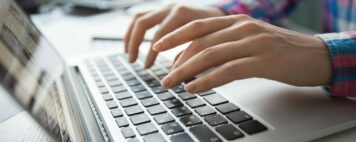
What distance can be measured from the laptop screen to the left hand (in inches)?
4.6

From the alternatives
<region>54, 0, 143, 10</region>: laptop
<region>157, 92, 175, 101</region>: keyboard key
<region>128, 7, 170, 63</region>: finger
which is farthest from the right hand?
<region>54, 0, 143, 10</region>: laptop

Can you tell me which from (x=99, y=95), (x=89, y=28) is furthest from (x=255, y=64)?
(x=89, y=28)

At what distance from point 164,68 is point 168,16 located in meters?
0.08

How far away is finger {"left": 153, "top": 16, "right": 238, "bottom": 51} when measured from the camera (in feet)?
1.40

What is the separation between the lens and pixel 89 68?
0.57 meters

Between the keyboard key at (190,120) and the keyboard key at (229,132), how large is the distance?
0.08 feet

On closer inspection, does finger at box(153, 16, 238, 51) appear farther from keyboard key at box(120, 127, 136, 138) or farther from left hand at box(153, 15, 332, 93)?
keyboard key at box(120, 127, 136, 138)

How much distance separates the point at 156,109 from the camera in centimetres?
40

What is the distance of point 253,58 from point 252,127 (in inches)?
2.8

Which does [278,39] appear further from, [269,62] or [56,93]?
[56,93]

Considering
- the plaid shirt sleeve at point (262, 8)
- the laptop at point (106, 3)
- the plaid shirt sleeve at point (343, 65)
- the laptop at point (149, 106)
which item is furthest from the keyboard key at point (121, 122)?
Result: the laptop at point (106, 3)

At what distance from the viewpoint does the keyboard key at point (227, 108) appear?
14.9 inches

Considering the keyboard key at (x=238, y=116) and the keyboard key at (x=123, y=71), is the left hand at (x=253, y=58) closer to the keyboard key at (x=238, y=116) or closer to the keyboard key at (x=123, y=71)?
the keyboard key at (x=238, y=116)

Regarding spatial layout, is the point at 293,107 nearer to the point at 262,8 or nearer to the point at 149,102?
the point at 149,102
